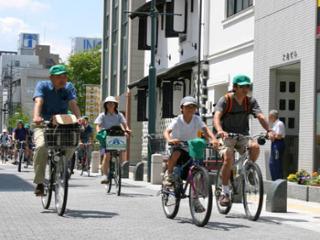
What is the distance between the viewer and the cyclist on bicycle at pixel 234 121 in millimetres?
9961

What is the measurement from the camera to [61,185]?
9969 millimetres

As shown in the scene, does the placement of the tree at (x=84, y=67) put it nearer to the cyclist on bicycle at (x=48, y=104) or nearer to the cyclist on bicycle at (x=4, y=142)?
the cyclist on bicycle at (x=4, y=142)

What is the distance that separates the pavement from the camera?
8.27m

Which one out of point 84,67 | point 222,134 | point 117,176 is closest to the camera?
point 222,134

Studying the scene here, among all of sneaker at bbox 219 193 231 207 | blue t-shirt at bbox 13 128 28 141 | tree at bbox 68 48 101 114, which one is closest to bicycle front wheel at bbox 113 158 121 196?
sneaker at bbox 219 193 231 207

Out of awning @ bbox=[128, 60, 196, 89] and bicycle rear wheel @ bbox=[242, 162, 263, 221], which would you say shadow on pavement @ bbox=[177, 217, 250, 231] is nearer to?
bicycle rear wheel @ bbox=[242, 162, 263, 221]

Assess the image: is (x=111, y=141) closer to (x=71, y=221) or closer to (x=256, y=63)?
(x=71, y=221)

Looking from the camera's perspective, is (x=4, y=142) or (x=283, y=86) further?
(x=4, y=142)

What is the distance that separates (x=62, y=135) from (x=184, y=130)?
61.9 inches

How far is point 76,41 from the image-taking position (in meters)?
190

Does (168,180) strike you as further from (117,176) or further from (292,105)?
(292,105)

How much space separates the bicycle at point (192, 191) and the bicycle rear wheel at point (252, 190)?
2.31 feet

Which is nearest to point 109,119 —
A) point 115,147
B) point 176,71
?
point 115,147

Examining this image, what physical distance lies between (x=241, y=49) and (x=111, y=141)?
9495 mm
